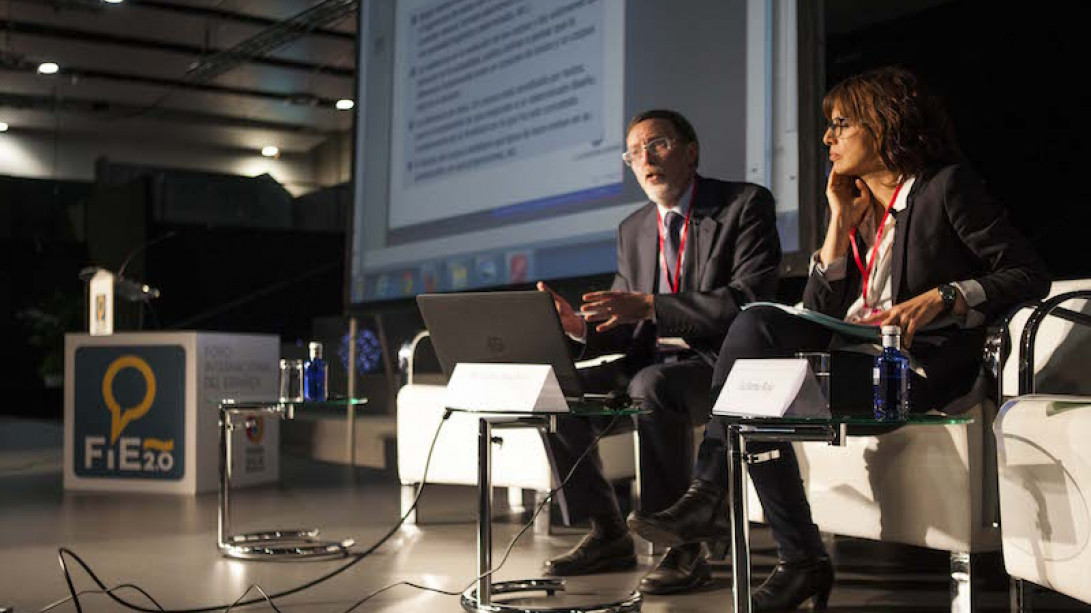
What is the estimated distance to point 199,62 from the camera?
1049 cm

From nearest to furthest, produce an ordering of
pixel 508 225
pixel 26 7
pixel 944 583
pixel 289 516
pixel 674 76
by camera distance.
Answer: pixel 944 583 < pixel 674 76 < pixel 289 516 < pixel 508 225 < pixel 26 7

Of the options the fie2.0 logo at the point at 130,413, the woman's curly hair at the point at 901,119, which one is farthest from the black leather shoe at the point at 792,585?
the fie2.0 logo at the point at 130,413

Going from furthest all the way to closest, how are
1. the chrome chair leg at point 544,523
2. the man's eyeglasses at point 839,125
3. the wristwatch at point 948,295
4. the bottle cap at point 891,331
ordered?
the chrome chair leg at point 544,523 → the man's eyeglasses at point 839,125 → the wristwatch at point 948,295 → the bottle cap at point 891,331

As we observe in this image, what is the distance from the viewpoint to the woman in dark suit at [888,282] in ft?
6.48

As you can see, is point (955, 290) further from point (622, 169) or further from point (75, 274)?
point (75, 274)

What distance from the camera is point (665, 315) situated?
2.44m

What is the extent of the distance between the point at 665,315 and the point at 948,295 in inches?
26.6

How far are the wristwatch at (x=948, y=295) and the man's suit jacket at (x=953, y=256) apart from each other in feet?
0.22

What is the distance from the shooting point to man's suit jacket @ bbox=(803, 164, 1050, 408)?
1.99 meters

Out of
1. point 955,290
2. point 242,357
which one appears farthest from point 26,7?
point 955,290

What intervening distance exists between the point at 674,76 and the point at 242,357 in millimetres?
2401

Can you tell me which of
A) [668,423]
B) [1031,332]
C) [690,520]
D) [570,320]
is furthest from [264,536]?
[1031,332]

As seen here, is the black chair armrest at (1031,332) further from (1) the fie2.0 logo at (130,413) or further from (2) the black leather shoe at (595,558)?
(1) the fie2.0 logo at (130,413)

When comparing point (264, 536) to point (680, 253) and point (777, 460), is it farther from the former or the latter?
point (777, 460)
